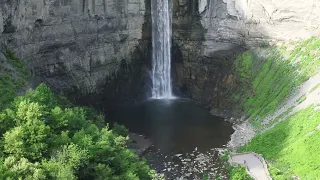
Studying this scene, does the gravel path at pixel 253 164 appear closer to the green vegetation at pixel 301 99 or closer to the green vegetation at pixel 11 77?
the green vegetation at pixel 301 99

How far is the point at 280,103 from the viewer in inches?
2172

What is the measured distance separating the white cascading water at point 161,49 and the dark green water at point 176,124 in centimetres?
367

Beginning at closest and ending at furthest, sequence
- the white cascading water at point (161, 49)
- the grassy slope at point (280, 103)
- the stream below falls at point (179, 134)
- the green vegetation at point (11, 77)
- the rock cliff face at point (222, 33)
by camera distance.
→ the green vegetation at point (11, 77)
the grassy slope at point (280, 103)
the stream below falls at point (179, 134)
the rock cliff face at point (222, 33)
the white cascading water at point (161, 49)

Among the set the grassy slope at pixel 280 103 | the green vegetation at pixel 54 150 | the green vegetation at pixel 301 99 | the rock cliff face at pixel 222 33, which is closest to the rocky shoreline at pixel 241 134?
the grassy slope at pixel 280 103

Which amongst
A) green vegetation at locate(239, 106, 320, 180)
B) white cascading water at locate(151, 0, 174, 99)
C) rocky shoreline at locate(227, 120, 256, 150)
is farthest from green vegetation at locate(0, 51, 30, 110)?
white cascading water at locate(151, 0, 174, 99)

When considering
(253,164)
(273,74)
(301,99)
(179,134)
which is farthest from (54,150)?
(273,74)

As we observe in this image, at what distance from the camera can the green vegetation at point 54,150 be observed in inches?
1013

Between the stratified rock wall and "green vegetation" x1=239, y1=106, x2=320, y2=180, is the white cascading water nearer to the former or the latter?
the stratified rock wall

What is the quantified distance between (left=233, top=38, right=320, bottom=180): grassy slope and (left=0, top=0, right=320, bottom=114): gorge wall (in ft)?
8.32

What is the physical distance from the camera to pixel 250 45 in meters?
65.2

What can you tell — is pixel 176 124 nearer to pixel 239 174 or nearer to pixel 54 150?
pixel 239 174

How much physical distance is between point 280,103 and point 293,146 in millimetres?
12629

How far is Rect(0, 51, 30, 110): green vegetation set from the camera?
126 ft

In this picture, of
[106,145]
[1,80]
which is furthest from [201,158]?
[1,80]
